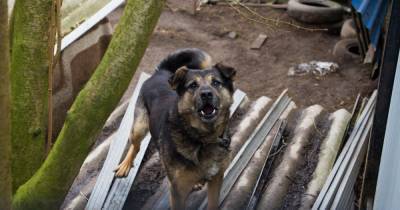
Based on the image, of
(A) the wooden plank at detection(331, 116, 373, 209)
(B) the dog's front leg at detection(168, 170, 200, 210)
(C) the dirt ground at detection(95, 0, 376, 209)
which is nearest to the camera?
(B) the dog's front leg at detection(168, 170, 200, 210)

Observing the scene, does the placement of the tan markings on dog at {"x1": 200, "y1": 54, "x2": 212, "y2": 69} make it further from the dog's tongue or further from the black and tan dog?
the dog's tongue

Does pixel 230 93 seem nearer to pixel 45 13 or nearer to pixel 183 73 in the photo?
pixel 183 73

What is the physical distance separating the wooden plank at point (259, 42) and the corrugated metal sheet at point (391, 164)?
5530 mm

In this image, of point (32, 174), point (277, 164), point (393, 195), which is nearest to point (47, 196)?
point (32, 174)

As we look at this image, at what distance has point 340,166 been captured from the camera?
5.50 m

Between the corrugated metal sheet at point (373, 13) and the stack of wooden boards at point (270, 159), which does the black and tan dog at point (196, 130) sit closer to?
the stack of wooden boards at point (270, 159)

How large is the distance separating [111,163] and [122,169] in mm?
223

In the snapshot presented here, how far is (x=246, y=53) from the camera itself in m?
10.3

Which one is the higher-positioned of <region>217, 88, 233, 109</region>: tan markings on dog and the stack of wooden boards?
<region>217, 88, 233, 109</region>: tan markings on dog

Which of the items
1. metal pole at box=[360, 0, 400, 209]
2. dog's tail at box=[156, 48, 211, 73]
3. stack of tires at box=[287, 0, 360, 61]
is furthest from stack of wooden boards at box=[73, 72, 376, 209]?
stack of tires at box=[287, 0, 360, 61]

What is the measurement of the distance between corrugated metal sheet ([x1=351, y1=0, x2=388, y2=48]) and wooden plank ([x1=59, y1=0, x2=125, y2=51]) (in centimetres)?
318

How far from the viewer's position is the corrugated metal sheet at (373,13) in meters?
8.12

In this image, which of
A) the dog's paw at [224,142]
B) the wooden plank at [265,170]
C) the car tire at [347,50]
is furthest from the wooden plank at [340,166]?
the car tire at [347,50]

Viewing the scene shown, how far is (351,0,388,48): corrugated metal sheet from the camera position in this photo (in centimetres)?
812
